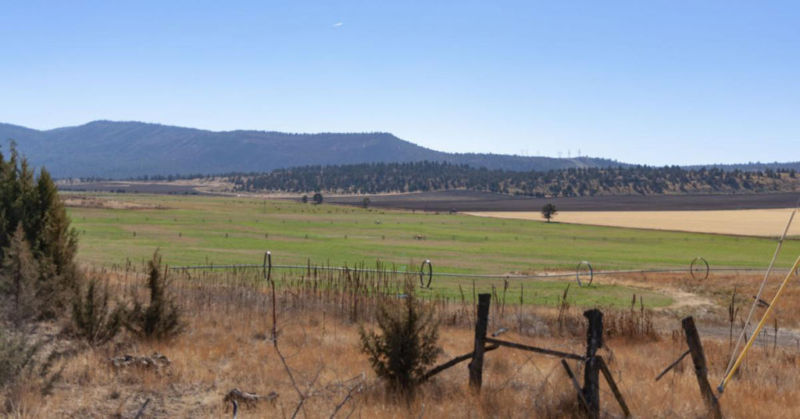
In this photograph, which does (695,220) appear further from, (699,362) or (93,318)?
(93,318)

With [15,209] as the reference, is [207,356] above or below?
below

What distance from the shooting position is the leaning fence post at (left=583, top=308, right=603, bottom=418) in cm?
948

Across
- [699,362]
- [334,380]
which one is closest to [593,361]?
[699,362]

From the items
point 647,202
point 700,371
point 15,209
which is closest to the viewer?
point 700,371

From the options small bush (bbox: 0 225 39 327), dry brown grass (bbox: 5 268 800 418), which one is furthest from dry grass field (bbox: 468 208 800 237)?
small bush (bbox: 0 225 39 327)

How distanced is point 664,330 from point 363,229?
220ft

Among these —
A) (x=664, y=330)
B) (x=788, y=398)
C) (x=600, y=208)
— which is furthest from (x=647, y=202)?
(x=788, y=398)

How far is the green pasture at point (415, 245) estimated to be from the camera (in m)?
48.7

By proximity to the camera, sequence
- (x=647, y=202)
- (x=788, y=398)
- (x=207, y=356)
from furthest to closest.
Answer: (x=647, y=202), (x=207, y=356), (x=788, y=398)

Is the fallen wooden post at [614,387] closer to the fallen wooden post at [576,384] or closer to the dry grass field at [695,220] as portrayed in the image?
the fallen wooden post at [576,384]

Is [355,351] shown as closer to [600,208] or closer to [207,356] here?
[207,356]

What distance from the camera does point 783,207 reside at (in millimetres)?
151125

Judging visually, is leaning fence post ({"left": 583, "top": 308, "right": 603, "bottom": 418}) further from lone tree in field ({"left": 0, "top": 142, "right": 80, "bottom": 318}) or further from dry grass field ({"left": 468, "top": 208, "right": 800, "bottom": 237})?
dry grass field ({"left": 468, "top": 208, "right": 800, "bottom": 237})

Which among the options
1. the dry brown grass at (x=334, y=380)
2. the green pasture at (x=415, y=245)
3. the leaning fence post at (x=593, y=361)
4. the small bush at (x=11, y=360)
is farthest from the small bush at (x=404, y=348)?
the green pasture at (x=415, y=245)
